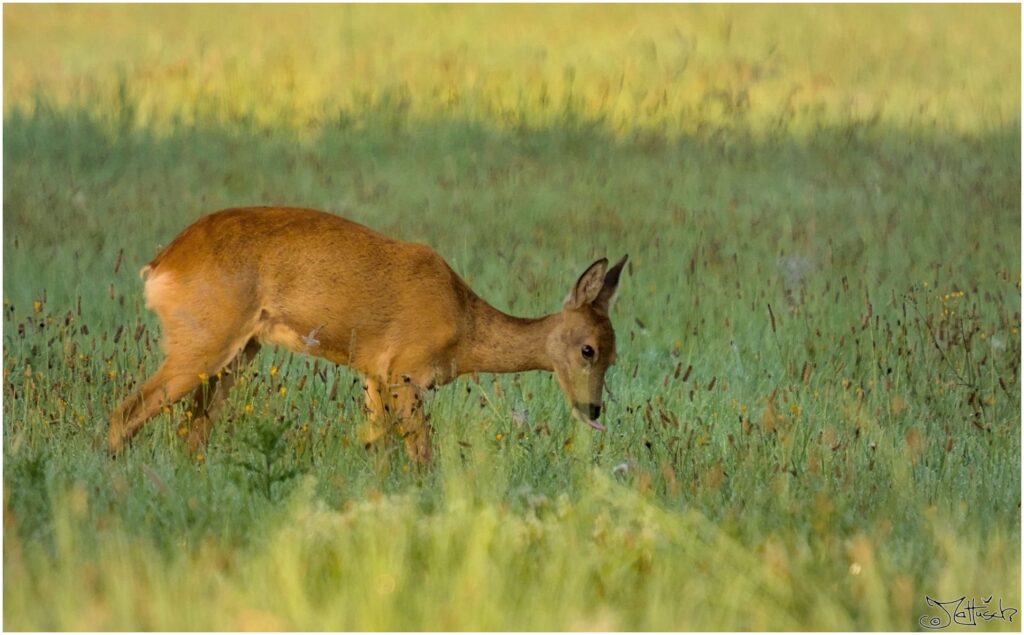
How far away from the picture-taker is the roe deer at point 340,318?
8.04 m

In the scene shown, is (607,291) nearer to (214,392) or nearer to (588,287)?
(588,287)

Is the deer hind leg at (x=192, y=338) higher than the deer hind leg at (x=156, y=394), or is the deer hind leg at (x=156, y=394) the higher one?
the deer hind leg at (x=192, y=338)

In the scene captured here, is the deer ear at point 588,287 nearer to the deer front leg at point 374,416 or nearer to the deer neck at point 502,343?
the deer neck at point 502,343

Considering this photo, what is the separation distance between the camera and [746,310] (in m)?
10.8

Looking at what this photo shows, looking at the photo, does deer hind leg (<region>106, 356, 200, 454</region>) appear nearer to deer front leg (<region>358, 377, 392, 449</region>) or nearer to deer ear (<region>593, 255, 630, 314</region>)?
deer front leg (<region>358, 377, 392, 449</region>)

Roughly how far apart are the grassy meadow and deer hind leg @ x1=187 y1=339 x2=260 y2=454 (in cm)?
9

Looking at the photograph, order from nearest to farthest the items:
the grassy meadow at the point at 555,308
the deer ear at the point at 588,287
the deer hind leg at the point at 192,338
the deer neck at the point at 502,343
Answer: the grassy meadow at the point at 555,308 → the deer hind leg at the point at 192,338 → the deer ear at the point at 588,287 → the deer neck at the point at 502,343
